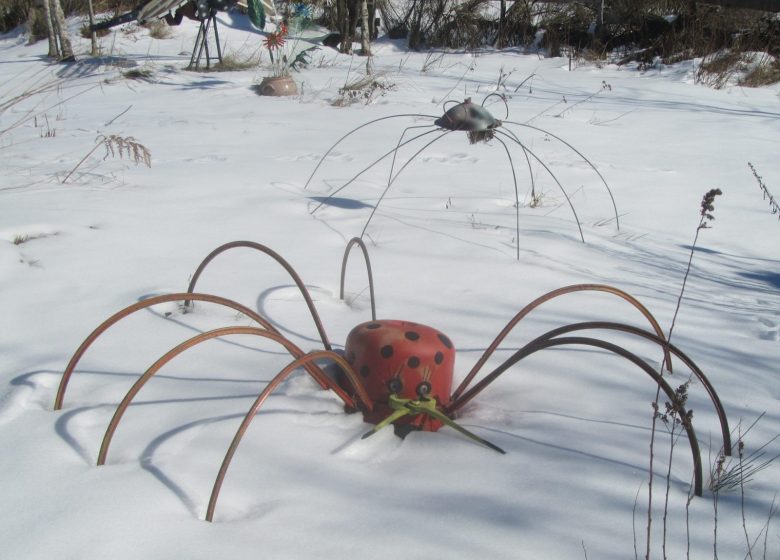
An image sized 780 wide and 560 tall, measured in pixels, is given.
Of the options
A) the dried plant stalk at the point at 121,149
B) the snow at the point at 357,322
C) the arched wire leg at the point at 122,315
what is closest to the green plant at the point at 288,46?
the snow at the point at 357,322

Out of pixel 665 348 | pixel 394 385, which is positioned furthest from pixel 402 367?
pixel 665 348

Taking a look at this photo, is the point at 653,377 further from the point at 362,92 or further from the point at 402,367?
the point at 362,92

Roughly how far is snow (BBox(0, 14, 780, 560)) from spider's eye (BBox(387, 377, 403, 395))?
95mm

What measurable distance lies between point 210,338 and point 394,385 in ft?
1.26

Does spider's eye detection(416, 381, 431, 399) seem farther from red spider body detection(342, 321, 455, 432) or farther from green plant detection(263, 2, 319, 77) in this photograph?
green plant detection(263, 2, 319, 77)

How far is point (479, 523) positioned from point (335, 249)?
1.51m

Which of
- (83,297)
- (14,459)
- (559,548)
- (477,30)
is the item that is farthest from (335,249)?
(477,30)

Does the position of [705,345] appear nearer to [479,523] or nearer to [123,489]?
[479,523]

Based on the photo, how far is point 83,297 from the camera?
1973mm

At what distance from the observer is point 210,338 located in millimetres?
1283

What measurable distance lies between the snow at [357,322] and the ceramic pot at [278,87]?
5.47 feet

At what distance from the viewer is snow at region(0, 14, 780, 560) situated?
109cm

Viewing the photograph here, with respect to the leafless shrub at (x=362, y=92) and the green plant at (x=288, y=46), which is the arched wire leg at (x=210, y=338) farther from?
the green plant at (x=288, y=46)

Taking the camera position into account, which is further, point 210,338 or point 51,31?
point 51,31
